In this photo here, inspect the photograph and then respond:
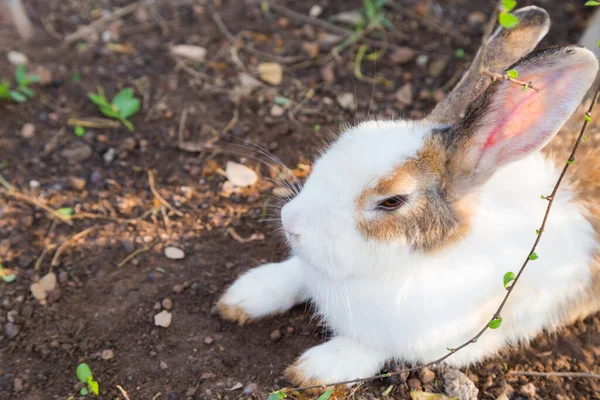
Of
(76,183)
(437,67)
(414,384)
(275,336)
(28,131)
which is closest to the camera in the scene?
(414,384)

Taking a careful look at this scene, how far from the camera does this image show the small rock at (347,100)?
13.7ft

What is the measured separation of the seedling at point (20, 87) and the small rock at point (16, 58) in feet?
0.48

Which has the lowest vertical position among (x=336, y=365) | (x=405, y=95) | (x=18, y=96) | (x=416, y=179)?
(x=18, y=96)

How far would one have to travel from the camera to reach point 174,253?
337 centimetres

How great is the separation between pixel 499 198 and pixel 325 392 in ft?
3.52

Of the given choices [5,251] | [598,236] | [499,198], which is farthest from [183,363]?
[598,236]

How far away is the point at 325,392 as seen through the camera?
105 inches

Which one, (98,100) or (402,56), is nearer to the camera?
(98,100)

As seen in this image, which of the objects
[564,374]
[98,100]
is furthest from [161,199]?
[564,374]

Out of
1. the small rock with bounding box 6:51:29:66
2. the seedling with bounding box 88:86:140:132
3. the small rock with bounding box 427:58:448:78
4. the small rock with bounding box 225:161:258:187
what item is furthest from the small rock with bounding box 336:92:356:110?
the small rock with bounding box 6:51:29:66

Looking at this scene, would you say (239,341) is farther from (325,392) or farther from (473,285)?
(473,285)

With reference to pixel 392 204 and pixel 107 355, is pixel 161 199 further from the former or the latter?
pixel 392 204

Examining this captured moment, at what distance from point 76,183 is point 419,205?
208 cm

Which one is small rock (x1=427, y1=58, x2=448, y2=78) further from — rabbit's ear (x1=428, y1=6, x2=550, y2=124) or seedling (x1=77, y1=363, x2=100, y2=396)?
seedling (x1=77, y1=363, x2=100, y2=396)
